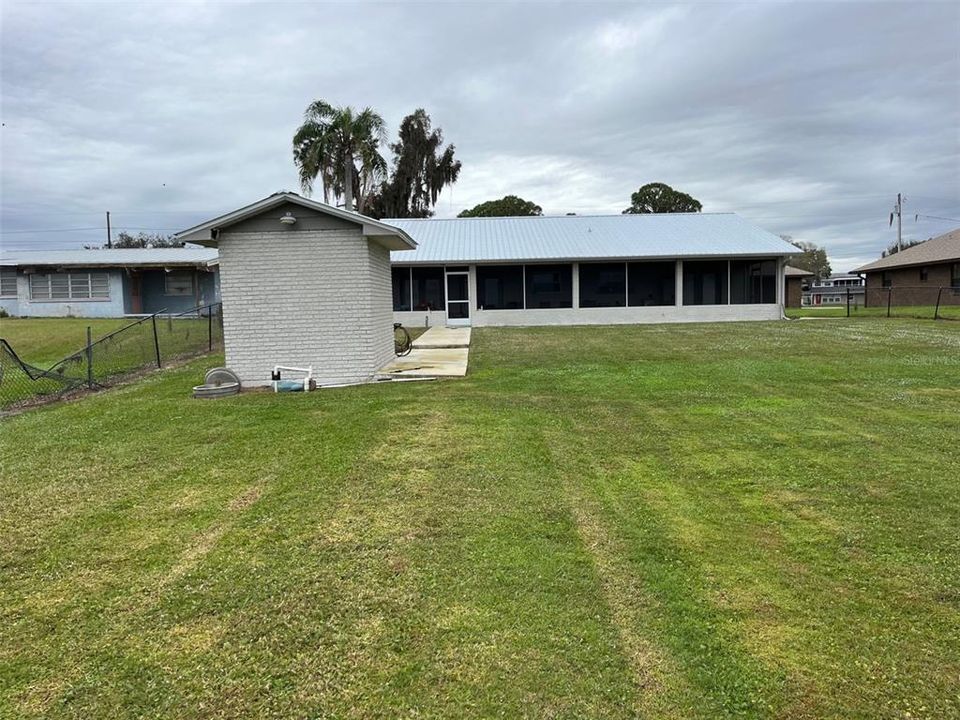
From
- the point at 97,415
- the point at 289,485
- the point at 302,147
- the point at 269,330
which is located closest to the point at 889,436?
the point at 289,485

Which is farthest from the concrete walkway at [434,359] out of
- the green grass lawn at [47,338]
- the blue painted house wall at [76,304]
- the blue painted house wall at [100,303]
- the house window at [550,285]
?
the blue painted house wall at [76,304]

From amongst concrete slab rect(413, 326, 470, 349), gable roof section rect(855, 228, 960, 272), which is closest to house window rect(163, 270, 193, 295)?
concrete slab rect(413, 326, 470, 349)

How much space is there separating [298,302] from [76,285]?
2458 centimetres

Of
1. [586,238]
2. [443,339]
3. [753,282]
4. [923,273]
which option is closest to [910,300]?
[923,273]

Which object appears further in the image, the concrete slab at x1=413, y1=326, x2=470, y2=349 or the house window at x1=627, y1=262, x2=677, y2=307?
the house window at x1=627, y1=262, x2=677, y2=307

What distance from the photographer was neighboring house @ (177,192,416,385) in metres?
10.3

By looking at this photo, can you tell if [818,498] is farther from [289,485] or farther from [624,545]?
[289,485]

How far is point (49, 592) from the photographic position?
3.60 m

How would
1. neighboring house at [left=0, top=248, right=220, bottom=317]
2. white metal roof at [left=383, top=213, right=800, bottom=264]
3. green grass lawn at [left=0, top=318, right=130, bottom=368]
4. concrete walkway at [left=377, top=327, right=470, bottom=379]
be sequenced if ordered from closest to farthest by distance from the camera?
concrete walkway at [left=377, top=327, right=470, bottom=379]
green grass lawn at [left=0, top=318, right=130, bottom=368]
white metal roof at [left=383, top=213, right=800, bottom=264]
neighboring house at [left=0, top=248, right=220, bottom=317]

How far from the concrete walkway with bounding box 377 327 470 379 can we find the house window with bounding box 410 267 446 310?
5322 millimetres

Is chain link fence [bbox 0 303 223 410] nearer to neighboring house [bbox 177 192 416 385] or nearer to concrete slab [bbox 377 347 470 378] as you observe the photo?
neighboring house [bbox 177 192 416 385]

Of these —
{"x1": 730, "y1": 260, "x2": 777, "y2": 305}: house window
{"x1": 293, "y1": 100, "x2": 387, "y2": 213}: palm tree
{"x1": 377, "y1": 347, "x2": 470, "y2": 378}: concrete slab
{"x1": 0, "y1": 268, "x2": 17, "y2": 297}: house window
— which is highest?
{"x1": 293, "y1": 100, "x2": 387, "y2": 213}: palm tree

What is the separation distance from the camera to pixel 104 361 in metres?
12.5

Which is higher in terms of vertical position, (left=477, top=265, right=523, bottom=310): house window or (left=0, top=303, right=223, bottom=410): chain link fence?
(left=477, top=265, right=523, bottom=310): house window
